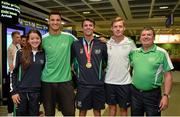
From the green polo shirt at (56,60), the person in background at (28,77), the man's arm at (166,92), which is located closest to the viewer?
the man's arm at (166,92)

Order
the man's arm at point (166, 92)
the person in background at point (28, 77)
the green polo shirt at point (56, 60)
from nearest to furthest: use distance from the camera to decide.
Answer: the man's arm at point (166, 92), the person in background at point (28, 77), the green polo shirt at point (56, 60)

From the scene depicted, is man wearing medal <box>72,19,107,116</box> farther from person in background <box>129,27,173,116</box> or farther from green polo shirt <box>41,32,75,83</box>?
person in background <box>129,27,173,116</box>

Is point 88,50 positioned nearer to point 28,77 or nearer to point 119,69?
point 119,69

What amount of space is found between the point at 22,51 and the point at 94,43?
3.00 ft

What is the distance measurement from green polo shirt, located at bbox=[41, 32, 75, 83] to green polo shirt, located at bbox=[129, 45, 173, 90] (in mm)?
883

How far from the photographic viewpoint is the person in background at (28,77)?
3.16 m

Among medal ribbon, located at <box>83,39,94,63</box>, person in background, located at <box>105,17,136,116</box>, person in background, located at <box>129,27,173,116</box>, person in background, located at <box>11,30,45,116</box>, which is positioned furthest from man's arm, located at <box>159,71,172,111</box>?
person in background, located at <box>11,30,45,116</box>

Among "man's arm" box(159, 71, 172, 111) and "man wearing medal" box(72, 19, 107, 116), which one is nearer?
"man's arm" box(159, 71, 172, 111)

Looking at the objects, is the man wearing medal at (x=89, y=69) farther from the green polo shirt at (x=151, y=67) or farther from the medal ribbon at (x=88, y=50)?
the green polo shirt at (x=151, y=67)

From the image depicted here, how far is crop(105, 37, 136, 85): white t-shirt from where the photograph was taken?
11.0 ft

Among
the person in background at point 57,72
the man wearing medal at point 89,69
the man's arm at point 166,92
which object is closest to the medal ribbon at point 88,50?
the man wearing medal at point 89,69

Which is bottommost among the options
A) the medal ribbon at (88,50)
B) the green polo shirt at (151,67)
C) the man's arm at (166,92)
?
the man's arm at (166,92)

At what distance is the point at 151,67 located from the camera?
9.73 ft

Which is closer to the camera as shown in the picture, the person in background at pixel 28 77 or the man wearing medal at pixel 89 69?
the person in background at pixel 28 77
